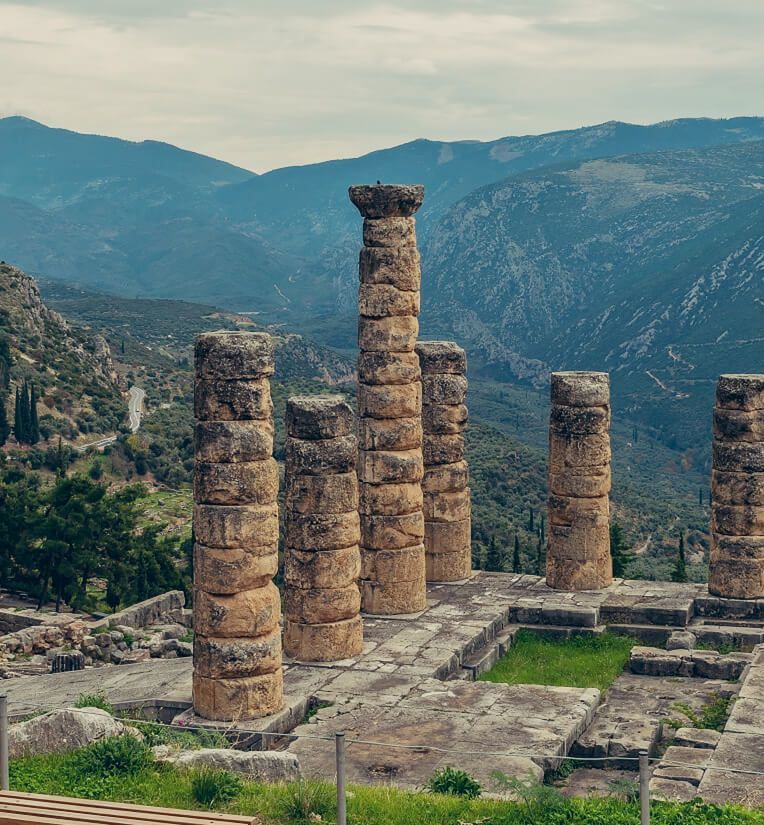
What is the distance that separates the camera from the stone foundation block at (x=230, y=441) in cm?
1892

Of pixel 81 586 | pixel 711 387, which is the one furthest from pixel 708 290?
pixel 81 586

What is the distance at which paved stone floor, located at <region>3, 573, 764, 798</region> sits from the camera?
57.6 feet

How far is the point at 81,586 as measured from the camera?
103 feet

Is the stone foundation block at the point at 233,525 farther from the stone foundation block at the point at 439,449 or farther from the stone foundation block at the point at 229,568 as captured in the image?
the stone foundation block at the point at 439,449

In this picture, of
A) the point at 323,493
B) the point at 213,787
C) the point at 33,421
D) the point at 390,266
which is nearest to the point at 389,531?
the point at 323,493

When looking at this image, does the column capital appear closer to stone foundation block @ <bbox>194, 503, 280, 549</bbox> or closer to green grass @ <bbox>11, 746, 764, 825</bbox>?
stone foundation block @ <bbox>194, 503, 280, 549</bbox>

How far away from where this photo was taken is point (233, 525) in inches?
744

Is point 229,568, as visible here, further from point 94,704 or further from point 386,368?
point 386,368

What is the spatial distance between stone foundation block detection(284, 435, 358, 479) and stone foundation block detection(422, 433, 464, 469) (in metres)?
6.50

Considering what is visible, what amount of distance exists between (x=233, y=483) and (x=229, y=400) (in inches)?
44.5

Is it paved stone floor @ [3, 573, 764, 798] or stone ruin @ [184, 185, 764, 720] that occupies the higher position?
stone ruin @ [184, 185, 764, 720]

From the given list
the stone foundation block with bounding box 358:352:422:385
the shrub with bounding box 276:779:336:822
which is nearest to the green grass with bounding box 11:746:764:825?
the shrub with bounding box 276:779:336:822

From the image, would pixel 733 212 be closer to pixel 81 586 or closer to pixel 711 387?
pixel 711 387

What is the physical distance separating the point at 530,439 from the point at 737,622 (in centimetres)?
6309
